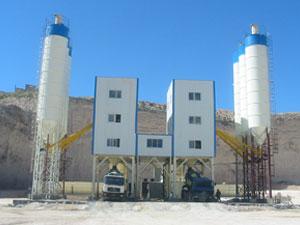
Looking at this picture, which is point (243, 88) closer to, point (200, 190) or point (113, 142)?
point (200, 190)

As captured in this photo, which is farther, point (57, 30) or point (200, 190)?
point (57, 30)

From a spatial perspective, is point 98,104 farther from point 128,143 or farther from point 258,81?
point 258,81

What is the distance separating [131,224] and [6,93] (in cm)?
7974

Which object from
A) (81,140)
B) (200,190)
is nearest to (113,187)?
(200,190)

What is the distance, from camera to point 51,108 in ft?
156

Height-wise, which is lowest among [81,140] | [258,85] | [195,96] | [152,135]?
[152,135]

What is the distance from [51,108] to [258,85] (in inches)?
879

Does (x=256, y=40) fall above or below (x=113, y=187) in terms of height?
above

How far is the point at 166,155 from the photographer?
1885 inches

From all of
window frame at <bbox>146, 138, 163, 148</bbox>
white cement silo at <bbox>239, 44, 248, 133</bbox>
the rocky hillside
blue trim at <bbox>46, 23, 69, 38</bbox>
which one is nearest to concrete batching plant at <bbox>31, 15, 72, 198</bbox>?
blue trim at <bbox>46, 23, 69, 38</bbox>

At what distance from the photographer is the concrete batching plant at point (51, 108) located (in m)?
46.5

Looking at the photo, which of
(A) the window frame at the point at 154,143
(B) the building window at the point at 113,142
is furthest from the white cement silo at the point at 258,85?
(B) the building window at the point at 113,142

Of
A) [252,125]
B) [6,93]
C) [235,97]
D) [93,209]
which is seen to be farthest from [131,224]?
[6,93]

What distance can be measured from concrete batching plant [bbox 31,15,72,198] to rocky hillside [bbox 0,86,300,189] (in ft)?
87.6
